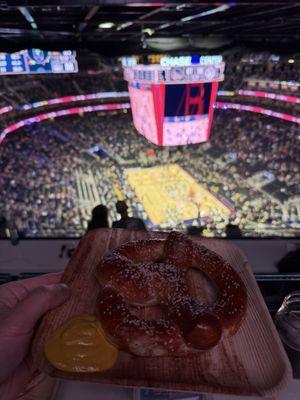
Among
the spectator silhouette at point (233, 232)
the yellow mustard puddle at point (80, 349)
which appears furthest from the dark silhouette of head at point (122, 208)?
the yellow mustard puddle at point (80, 349)

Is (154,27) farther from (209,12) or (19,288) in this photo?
(19,288)

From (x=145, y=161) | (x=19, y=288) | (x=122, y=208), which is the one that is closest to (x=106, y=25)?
(x=145, y=161)

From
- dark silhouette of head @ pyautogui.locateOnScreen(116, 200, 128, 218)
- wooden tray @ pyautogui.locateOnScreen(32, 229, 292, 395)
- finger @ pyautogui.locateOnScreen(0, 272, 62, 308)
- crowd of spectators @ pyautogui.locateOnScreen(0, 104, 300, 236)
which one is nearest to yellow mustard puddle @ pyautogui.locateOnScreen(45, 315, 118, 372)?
wooden tray @ pyautogui.locateOnScreen(32, 229, 292, 395)

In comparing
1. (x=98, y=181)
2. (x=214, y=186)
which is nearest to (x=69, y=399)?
(x=98, y=181)

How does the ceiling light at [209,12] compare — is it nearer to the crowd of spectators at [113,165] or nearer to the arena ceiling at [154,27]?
the arena ceiling at [154,27]

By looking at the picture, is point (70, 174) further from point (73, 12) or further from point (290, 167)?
point (290, 167)
